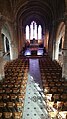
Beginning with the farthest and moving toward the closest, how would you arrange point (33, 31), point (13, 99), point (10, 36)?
1. point (33, 31)
2. point (10, 36)
3. point (13, 99)

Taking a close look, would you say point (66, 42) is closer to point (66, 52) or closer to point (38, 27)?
point (66, 52)

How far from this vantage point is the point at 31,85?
41.8ft

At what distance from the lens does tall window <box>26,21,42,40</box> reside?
37688 millimetres

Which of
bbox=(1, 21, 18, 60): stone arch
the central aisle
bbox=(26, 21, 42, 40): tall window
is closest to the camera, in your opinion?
the central aisle

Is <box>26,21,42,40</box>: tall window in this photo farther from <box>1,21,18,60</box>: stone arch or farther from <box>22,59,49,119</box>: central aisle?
<box>22,59,49,119</box>: central aisle

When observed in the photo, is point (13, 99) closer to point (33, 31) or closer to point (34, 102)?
point (34, 102)

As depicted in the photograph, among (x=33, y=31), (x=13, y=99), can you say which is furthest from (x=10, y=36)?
(x=33, y=31)

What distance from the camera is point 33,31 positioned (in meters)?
37.8

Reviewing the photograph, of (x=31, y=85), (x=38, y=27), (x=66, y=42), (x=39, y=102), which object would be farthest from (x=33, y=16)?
(x=39, y=102)

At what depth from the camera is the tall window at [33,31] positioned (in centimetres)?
3769

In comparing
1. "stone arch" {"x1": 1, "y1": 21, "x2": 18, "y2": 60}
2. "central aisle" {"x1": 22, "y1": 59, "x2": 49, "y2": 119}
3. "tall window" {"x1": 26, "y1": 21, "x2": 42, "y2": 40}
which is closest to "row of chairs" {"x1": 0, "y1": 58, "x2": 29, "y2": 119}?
"central aisle" {"x1": 22, "y1": 59, "x2": 49, "y2": 119}

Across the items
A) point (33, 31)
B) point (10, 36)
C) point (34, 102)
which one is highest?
point (33, 31)

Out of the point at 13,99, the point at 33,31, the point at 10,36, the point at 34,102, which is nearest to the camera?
the point at 13,99

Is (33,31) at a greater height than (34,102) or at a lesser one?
greater
